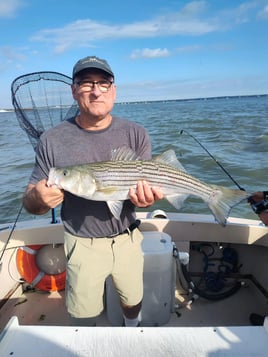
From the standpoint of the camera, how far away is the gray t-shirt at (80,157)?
300 cm

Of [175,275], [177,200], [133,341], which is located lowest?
[175,275]

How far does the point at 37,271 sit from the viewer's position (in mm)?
4883

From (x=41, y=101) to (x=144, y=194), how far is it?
3597mm

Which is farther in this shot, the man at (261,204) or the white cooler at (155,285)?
the white cooler at (155,285)

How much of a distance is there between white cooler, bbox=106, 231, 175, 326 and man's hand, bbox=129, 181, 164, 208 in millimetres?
1095

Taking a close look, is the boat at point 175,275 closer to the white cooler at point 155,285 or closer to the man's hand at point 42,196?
the white cooler at point 155,285

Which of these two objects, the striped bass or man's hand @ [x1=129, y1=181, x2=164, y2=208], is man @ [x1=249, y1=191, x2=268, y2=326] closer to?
the striped bass

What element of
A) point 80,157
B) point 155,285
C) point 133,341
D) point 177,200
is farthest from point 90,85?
point 155,285

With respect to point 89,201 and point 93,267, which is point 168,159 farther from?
point 93,267

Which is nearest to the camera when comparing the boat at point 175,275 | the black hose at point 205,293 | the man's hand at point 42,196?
the man's hand at point 42,196

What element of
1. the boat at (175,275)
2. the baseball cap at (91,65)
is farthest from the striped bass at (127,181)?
the boat at (175,275)

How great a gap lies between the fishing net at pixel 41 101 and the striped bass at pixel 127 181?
238cm

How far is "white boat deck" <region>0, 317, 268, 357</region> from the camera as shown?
80.2 inches

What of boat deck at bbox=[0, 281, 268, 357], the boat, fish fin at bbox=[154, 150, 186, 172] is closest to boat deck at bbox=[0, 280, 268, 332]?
the boat
